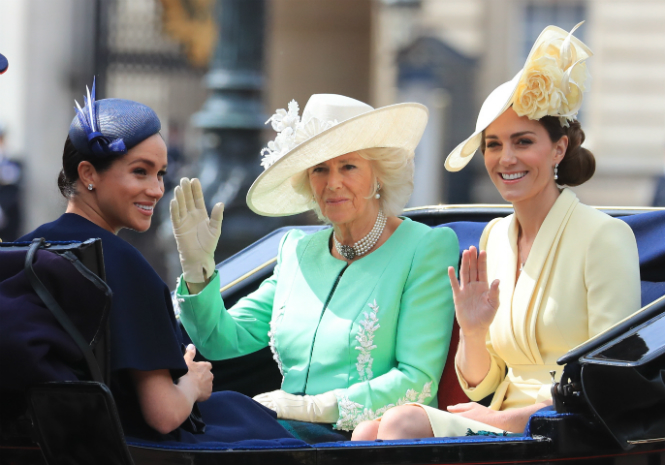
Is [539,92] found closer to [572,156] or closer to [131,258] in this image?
[572,156]

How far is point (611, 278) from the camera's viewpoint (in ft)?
8.45

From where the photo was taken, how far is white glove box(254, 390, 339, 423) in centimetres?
283

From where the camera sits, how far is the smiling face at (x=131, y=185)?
2320 millimetres

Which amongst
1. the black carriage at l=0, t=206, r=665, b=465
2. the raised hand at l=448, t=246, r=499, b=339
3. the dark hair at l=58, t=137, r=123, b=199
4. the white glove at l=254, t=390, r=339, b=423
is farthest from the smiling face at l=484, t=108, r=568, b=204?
the dark hair at l=58, t=137, r=123, b=199

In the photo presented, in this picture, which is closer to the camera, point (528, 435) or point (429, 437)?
point (528, 435)

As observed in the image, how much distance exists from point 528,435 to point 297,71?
1668cm

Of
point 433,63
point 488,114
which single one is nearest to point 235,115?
point 488,114

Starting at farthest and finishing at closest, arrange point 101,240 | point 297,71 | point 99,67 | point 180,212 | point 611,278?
point 297,71 < point 99,67 < point 180,212 < point 611,278 < point 101,240

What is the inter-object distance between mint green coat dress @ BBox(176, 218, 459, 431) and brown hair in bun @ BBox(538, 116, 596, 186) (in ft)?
1.32

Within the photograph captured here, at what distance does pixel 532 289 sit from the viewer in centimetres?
273

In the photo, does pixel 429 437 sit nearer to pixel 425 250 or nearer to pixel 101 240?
pixel 425 250

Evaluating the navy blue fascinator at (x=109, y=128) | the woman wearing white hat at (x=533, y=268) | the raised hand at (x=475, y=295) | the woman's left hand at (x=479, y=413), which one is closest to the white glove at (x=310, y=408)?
the woman wearing white hat at (x=533, y=268)

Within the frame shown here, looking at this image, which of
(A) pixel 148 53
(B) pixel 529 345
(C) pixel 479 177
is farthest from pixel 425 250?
(A) pixel 148 53

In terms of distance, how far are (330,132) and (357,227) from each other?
13.4 inches
